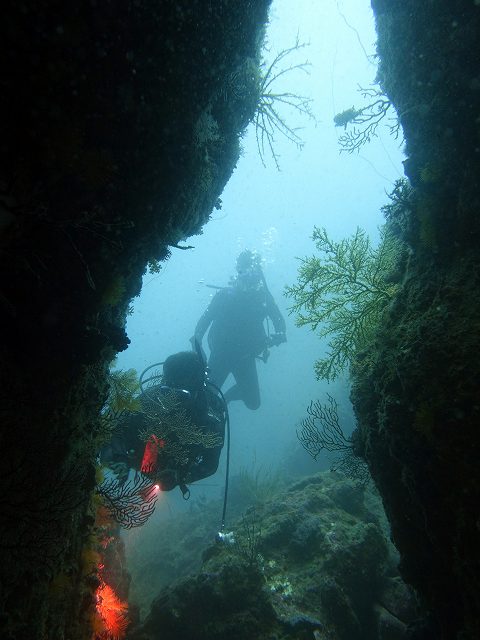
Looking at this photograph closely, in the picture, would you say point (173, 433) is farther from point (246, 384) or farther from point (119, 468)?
point (246, 384)

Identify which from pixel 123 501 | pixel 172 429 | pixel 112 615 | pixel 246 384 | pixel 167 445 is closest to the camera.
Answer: pixel 123 501

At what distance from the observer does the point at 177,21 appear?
8.41 feet

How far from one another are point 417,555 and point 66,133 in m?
4.33

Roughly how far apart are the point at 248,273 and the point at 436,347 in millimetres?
12035

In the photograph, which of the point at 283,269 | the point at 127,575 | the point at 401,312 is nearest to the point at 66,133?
the point at 401,312

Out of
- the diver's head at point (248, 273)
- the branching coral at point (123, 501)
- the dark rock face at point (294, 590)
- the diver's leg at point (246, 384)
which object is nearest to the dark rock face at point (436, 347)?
the branching coral at point (123, 501)

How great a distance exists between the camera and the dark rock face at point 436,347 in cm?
258

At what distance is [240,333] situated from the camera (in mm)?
13039

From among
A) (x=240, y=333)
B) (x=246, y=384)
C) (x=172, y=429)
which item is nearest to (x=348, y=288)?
(x=172, y=429)

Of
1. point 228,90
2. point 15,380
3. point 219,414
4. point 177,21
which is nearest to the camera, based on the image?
point 15,380

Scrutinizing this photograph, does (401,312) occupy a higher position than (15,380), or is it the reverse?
(401,312)

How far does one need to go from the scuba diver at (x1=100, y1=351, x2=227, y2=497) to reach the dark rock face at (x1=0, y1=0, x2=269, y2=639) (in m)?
2.32

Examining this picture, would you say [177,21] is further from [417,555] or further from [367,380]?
[417,555]

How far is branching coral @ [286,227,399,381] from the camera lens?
488cm
